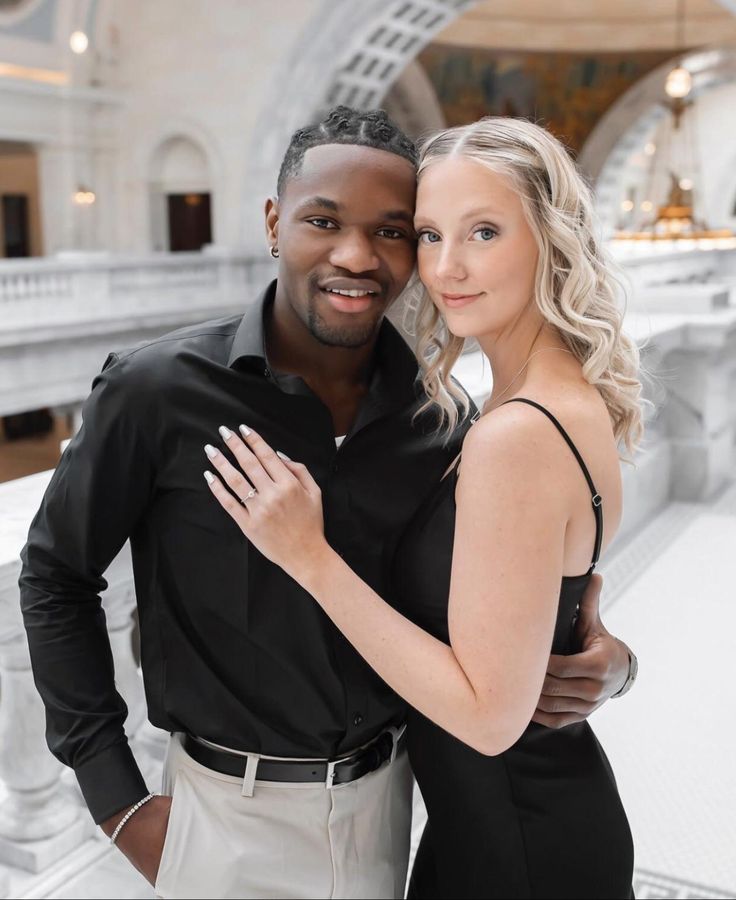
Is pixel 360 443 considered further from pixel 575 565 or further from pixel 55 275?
pixel 55 275

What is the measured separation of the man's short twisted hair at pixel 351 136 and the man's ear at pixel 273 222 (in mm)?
81

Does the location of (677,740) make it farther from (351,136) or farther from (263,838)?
(351,136)

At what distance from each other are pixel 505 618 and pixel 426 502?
1.11ft

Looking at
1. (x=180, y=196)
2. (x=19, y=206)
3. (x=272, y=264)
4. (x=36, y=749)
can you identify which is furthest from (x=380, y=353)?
(x=19, y=206)

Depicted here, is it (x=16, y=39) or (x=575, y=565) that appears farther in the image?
(x=16, y=39)

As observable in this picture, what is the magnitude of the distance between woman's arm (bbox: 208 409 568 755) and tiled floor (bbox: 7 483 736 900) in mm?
679

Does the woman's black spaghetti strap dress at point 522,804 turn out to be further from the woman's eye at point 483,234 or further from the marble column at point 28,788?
the marble column at point 28,788

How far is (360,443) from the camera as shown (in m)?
1.78

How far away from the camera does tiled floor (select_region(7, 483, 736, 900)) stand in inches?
79.9

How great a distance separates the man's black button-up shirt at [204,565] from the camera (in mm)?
1709

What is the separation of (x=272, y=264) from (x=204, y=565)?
15547 millimetres

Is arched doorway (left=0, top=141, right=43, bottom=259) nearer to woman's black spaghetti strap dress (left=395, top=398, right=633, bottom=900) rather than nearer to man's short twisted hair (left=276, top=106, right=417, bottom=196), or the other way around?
man's short twisted hair (left=276, top=106, right=417, bottom=196)

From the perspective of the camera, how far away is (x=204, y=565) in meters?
1.76

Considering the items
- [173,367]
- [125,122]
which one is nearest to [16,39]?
[125,122]
